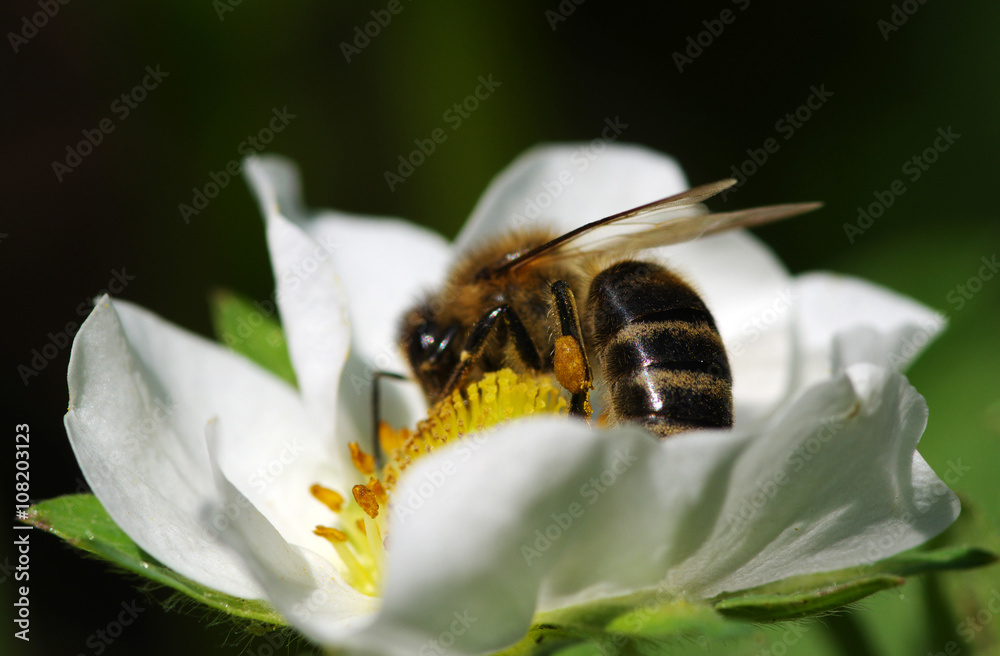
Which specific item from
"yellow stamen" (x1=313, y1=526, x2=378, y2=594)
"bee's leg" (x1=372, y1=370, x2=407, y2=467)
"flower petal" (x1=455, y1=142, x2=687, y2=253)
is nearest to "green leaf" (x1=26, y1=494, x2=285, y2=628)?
"yellow stamen" (x1=313, y1=526, x2=378, y2=594)

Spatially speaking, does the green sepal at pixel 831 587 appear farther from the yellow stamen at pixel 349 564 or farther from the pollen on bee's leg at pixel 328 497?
the pollen on bee's leg at pixel 328 497

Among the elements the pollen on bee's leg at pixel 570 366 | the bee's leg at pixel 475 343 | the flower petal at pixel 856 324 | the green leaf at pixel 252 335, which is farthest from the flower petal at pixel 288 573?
the flower petal at pixel 856 324

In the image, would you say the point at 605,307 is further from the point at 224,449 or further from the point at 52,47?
the point at 52,47

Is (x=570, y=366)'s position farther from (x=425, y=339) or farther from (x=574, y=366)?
(x=425, y=339)

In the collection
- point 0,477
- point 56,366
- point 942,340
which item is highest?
point 942,340

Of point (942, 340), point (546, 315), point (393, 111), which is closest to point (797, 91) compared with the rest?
point (942, 340)

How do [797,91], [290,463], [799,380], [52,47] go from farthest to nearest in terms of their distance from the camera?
[797,91]
[52,47]
[799,380]
[290,463]
